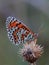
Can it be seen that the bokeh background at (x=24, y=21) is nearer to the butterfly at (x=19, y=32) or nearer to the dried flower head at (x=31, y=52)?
the butterfly at (x=19, y=32)

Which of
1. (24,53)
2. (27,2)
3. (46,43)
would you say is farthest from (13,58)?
(27,2)

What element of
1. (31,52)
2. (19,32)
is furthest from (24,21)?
(31,52)

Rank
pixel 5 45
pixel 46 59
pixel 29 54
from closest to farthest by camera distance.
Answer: pixel 29 54 → pixel 46 59 → pixel 5 45

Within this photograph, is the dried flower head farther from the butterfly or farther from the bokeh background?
the bokeh background

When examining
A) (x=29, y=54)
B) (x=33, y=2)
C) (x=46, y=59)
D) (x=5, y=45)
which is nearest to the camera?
(x=29, y=54)

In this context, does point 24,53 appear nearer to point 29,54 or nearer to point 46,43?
point 29,54

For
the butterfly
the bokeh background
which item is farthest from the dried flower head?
the bokeh background
